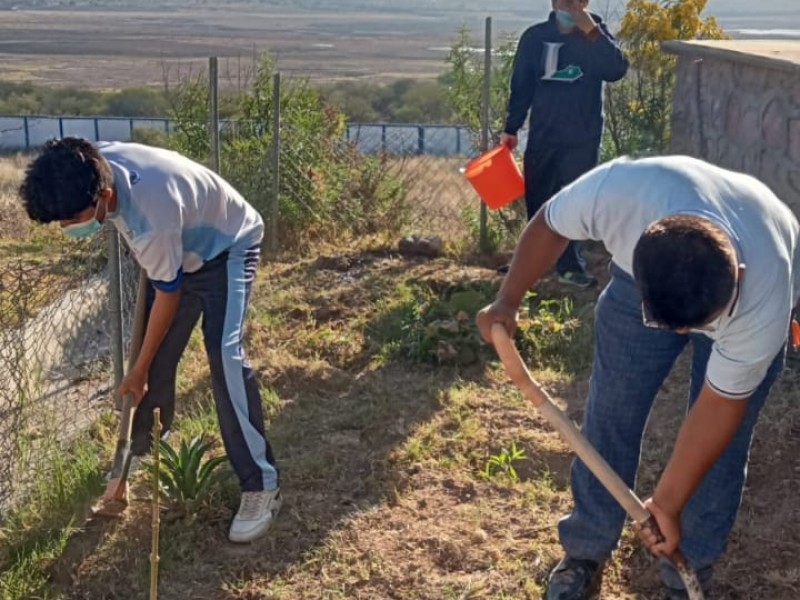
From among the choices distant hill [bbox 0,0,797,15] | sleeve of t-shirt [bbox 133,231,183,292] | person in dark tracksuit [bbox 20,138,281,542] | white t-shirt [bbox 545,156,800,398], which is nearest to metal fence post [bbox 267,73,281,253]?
person in dark tracksuit [bbox 20,138,281,542]

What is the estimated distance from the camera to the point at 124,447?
3.36m

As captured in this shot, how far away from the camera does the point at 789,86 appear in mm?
4609

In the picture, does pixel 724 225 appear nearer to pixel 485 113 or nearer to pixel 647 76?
pixel 485 113

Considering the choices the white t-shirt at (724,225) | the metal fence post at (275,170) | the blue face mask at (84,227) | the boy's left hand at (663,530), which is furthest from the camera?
the metal fence post at (275,170)

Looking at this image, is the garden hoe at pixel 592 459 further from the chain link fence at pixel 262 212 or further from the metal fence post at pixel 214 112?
the metal fence post at pixel 214 112

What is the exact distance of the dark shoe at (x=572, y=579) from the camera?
2914 millimetres

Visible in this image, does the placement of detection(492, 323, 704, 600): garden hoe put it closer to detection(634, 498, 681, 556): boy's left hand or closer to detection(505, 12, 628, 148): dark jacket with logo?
detection(634, 498, 681, 556): boy's left hand

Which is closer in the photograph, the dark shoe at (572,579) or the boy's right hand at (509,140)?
the dark shoe at (572,579)

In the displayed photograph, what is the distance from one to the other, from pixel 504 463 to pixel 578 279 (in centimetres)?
204

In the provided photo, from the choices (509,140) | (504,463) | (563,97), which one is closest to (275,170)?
(509,140)

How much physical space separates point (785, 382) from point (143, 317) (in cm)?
264

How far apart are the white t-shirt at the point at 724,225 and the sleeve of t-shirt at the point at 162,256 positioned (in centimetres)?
104

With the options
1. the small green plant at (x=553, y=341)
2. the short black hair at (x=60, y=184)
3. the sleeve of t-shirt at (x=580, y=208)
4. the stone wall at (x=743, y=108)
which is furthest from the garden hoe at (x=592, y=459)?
the stone wall at (x=743, y=108)

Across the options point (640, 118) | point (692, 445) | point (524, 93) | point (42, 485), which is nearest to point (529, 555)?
point (692, 445)
